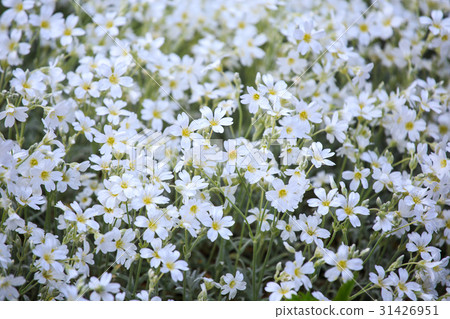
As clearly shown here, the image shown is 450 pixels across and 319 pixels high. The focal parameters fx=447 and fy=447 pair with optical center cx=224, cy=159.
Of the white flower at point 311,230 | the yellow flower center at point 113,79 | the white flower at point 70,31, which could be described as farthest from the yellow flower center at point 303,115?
the white flower at point 70,31

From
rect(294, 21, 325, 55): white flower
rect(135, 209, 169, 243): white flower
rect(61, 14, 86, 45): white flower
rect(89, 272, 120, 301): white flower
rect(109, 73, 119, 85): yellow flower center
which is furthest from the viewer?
rect(61, 14, 86, 45): white flower

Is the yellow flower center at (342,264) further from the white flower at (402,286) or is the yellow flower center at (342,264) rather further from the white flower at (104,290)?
the white flower at (104,290)

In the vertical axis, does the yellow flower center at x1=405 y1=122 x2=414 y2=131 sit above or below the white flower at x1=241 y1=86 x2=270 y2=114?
below

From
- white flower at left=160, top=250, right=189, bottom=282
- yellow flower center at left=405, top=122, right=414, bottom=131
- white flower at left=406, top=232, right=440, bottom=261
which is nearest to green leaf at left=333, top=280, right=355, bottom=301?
white flower at left=406, top=232, right=440, bottom=261

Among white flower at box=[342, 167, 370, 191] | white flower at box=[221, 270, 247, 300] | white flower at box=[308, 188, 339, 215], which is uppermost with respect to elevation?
white flower at box=[308, 188, 339, 215]

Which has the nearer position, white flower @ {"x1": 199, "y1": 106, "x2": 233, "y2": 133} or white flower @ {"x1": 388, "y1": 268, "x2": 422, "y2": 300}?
white flower @ {"x1": 388, "y1": 268, "x2": 422, "y2": 300}

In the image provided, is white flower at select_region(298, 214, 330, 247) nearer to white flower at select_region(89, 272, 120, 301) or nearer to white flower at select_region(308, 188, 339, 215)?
white flower at select_region(308, 188, 339, 215)
